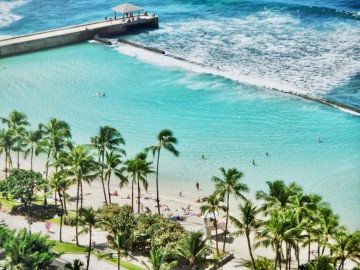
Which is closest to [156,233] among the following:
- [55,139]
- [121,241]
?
[121,241]

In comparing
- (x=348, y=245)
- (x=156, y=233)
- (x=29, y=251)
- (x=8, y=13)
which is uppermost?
(x=8, y=13)

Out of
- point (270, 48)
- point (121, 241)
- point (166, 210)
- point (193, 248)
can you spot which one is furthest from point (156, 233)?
point (270, 48)

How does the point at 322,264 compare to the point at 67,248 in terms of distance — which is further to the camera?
the point at 67,248

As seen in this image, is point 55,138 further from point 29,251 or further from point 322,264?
point 322,264

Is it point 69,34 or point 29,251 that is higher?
point 69,34

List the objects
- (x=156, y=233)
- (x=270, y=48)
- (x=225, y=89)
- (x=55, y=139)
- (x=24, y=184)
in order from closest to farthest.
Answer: (x=156, y=233) → (x=24, y=184) → (x=55, y=139) → (x=225, y=89) → (x=270, y=48)

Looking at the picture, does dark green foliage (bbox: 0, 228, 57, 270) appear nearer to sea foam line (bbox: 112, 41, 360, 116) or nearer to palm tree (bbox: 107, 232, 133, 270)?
palm tree (bbox: 107, 232, 133, 270)

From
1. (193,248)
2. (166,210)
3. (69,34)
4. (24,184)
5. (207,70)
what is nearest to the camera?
(193,248)
